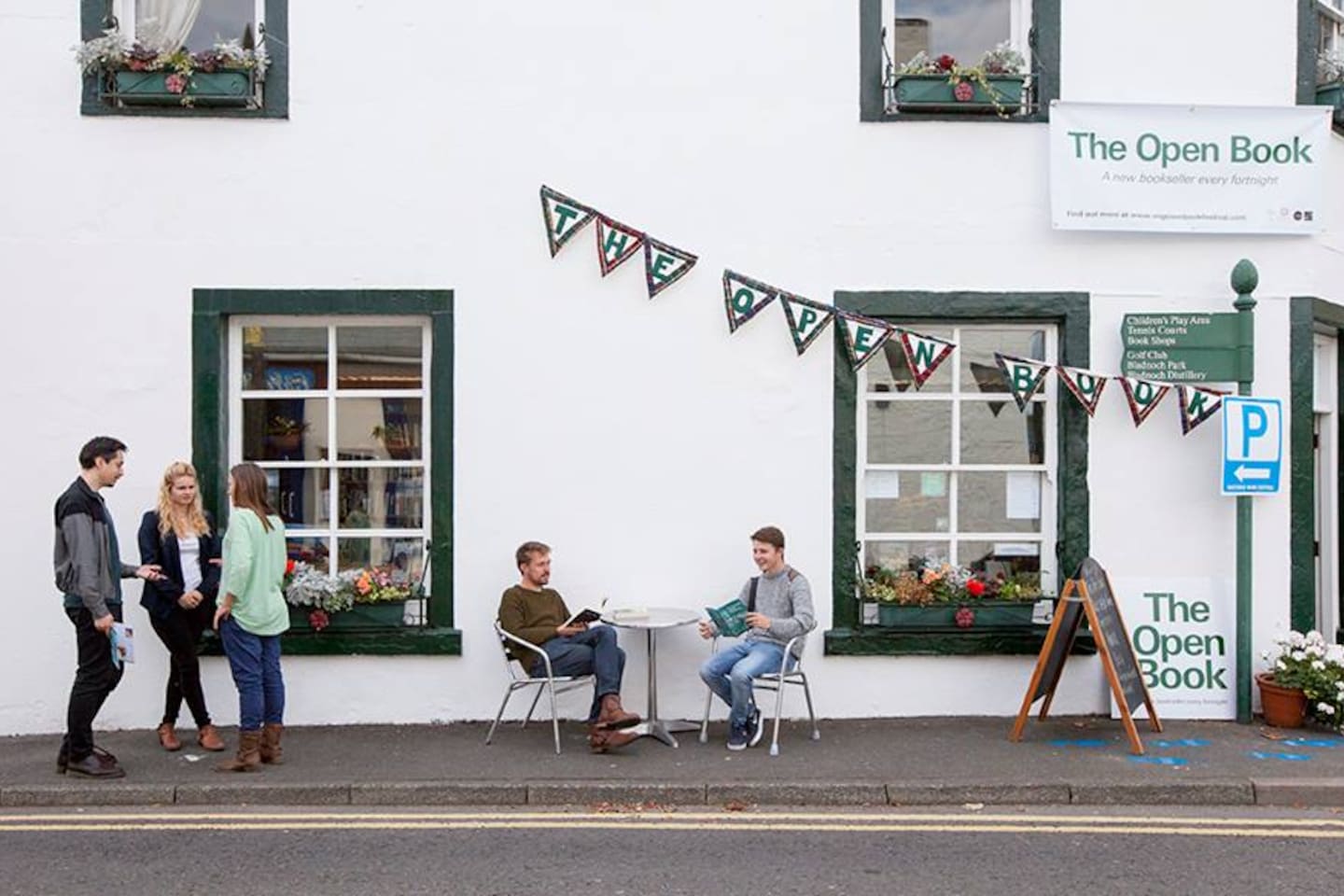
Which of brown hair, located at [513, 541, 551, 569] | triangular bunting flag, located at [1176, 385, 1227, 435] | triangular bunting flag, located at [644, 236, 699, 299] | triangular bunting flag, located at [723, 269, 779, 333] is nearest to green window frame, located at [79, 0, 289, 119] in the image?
triangular bunting flag, located at [644, 236, 699, 299]

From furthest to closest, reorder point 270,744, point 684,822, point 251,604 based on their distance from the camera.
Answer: point 270,744, point 251,604, point 684,822

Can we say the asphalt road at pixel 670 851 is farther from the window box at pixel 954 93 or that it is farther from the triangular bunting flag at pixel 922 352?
the window box at pixel 954 93

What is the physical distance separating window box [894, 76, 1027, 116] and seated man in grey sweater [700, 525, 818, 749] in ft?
10.3

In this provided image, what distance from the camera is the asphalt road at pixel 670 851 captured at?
5859 mm

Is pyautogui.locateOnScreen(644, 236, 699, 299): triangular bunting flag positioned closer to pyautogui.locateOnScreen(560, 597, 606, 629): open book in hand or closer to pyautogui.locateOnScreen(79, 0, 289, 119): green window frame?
pyautogui.locateOnScreen(560, 597, 606, 629): open book in hand

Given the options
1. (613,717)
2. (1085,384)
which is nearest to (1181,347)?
(1085,384)

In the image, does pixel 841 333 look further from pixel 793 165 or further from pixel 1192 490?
pixel 1192 490

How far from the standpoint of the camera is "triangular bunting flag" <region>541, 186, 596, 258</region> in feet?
29.5

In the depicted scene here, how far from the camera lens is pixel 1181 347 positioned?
910 centimetres

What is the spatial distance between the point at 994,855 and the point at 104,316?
6.73 meters

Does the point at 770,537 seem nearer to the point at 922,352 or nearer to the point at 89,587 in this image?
the point at 922,352

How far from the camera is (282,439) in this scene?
9.31 metres

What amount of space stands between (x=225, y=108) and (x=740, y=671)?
5215 mm

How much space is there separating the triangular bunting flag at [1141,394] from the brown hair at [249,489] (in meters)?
5.74
